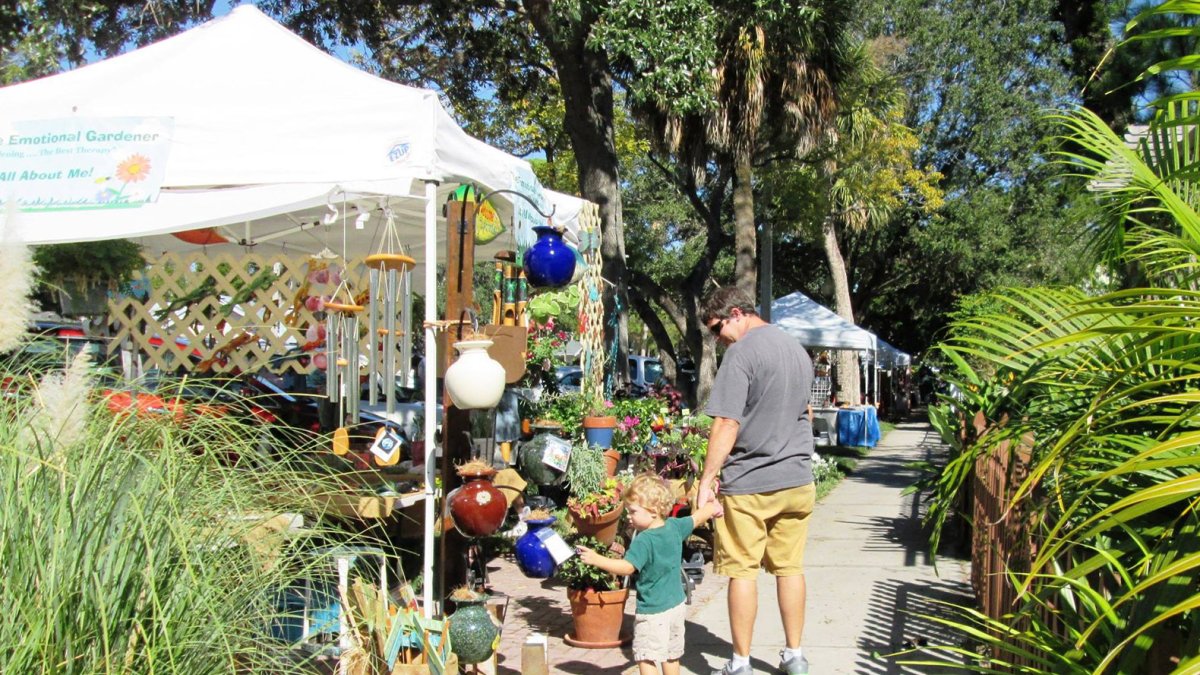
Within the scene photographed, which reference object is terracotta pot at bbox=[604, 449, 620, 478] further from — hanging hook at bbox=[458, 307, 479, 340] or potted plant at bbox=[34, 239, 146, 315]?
potted plant at bbox=[34, 239, 146, 315]

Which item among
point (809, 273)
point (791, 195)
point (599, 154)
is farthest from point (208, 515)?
point (809, 273)

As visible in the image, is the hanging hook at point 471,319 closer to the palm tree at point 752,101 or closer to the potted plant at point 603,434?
the potted plant at point 603,434

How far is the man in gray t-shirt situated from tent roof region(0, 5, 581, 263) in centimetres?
181

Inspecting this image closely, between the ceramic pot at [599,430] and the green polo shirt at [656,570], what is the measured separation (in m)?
4.00

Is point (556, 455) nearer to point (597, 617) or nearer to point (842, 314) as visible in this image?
point (597, 617)

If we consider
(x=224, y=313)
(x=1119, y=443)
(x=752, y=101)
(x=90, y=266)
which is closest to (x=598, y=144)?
(x=752, y=101)

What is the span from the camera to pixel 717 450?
14.4 feet

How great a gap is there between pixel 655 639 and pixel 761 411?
114cm

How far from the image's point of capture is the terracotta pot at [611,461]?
8016 millimetres

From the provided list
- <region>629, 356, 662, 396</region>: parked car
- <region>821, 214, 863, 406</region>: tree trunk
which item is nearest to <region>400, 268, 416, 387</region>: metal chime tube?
<region>821, 214, 863, 406</region>: tree trunk

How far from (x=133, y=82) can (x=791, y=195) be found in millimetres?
16527

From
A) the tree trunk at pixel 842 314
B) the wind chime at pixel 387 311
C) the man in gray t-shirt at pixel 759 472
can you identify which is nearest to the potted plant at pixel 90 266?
the wind chime at pixel 387 311

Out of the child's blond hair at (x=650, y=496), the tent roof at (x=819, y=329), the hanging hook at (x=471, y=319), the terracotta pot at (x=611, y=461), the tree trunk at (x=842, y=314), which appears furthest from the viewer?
the tree trunk at (x=842, y=314)

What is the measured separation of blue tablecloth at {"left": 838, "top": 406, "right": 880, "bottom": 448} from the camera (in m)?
18.2
